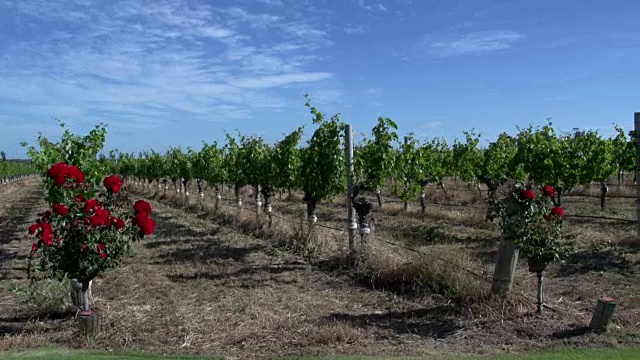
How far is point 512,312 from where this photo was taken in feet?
18.4

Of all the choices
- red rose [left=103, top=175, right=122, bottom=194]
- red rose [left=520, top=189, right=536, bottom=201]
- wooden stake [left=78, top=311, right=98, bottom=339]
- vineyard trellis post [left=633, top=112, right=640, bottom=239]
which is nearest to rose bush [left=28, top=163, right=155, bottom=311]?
red rose [left=103, top=175, right=122, bottom=194]

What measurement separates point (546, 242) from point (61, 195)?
6218 mm

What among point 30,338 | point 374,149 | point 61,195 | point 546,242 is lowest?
point 30,338

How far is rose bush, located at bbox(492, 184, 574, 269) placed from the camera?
5492 mm

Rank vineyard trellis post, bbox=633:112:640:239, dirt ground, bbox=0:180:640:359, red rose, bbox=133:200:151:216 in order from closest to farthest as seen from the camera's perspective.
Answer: dirt ground, bbox=0:180:640:359
red rose, bbox=133:200:151:216
vineyard trellis post, bbox=633:112:640:239

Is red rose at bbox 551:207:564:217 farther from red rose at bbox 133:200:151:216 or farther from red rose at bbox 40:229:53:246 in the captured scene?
red rose at bbox 40:229:53:246

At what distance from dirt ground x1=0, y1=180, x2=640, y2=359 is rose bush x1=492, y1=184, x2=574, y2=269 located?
63 cm

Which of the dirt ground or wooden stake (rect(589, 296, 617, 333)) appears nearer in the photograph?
wooden stake (rect(589, 296, 617, 333))

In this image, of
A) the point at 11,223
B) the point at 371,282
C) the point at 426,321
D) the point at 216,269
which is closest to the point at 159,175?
the point at 11,223

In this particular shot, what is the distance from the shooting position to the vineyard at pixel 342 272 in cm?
529

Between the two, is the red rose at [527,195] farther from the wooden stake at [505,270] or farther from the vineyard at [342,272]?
the wooden stake at [505,270]

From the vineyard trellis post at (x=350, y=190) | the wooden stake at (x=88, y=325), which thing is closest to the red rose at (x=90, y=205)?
the wooden stake at (x=88, y=325)

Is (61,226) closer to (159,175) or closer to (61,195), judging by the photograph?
(61,195)

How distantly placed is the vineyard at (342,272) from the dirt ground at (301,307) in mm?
27
